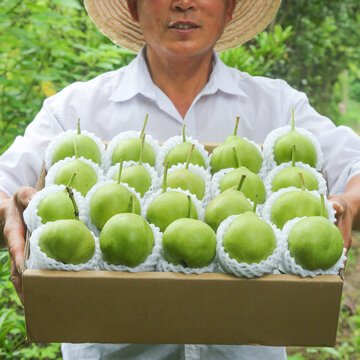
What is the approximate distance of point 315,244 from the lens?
1449 mm

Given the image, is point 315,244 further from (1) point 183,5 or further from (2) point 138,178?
(1) point 183,5

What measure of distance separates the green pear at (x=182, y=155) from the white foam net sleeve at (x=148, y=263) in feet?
1.40

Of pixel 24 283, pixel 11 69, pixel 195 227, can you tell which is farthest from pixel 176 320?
pixel 11 69

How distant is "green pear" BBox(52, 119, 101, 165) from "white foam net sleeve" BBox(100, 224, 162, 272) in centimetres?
51

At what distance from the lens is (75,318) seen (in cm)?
145

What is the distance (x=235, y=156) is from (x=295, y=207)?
0.34 meters

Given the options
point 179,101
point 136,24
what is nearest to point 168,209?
point 179,101

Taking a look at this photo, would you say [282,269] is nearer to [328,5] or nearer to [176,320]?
[176,320]

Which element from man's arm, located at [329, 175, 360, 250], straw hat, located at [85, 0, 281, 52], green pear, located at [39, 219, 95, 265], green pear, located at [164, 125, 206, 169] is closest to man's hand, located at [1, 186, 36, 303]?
green pear, located at [39, 219, 95, 265]

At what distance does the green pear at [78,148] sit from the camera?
196cm

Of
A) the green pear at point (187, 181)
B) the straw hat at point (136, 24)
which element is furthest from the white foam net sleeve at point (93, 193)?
the straw hat at point (136, 24)

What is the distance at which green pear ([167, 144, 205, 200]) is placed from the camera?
5.85ft

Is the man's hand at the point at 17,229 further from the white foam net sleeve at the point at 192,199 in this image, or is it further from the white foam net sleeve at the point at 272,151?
Result: the white foam net sleeve at the point at 272,151

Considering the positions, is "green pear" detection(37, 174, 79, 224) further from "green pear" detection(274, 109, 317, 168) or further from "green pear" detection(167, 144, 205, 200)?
"green pear" detection(274, 109, 317, 168)
